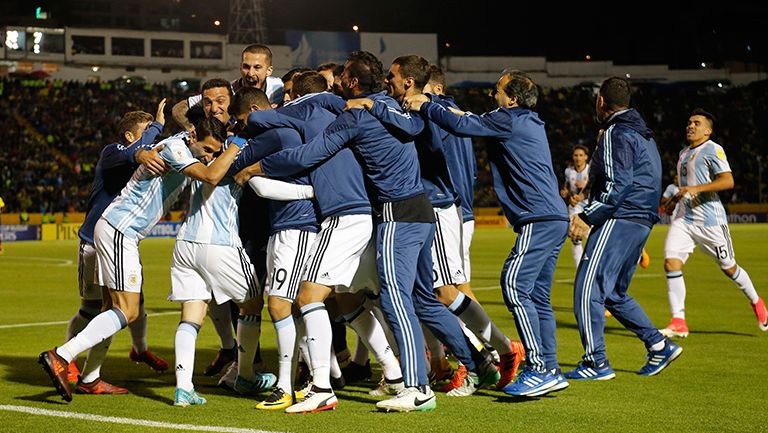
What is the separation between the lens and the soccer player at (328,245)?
7.30 metres

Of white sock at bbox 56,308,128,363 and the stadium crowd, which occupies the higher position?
the stadium crowd

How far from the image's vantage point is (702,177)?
40.6 feet

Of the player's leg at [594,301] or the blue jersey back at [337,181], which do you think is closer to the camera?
the blue jersey back at [337,181]

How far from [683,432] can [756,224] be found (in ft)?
150

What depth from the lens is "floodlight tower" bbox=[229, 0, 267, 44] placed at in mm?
73625

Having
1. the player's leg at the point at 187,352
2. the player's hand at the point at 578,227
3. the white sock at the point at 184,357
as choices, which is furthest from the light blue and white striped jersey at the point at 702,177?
the white sock at the point at 184,357

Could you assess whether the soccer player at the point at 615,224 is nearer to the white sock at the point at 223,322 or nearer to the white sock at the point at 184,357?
the white sock at the point at 223,322

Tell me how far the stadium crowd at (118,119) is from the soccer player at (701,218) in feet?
113

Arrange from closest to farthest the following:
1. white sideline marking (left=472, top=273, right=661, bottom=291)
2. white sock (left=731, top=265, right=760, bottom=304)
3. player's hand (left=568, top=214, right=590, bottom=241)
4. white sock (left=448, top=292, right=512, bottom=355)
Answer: white sock (left=448, top=292, right=512, bottom=355), player's hand (left=568, top=214, right=590, bottom=241), white sock (left=731, top=265, right=760, bottom=304), white sideline marking (left=472, top=273, right=661, bottom=291)

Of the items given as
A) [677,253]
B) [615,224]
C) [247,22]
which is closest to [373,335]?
[615,224]

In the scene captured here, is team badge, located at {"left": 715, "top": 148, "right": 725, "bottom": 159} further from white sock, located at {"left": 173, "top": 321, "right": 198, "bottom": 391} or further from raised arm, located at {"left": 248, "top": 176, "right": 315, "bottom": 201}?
white sock, located at {"left": 173, "top": 321, "right": 198, "bottom": 391}

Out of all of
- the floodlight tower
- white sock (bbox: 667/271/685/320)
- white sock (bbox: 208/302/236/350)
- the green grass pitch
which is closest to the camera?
the green grass pitch

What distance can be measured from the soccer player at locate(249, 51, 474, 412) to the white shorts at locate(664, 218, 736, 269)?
19.4 feet

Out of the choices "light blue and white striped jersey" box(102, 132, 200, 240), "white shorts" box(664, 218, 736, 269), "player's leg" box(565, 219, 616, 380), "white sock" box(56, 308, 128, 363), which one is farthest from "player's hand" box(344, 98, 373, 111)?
"white shorts" box(664, 218, 736, 269)
